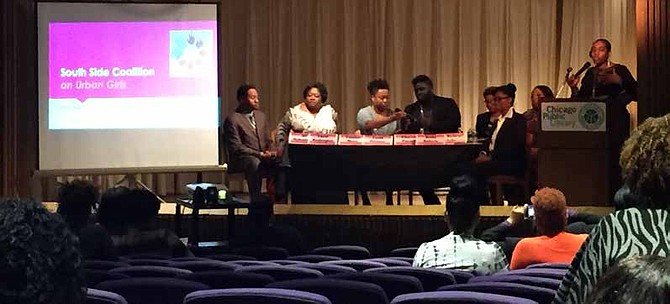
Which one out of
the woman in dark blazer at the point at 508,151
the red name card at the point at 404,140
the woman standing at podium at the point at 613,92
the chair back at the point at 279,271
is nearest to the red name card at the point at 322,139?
the red name card at the point at 404,140

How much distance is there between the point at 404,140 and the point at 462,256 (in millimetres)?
4087

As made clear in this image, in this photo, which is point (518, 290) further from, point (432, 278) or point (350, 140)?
point (350, 140)

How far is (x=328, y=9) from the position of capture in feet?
40.3

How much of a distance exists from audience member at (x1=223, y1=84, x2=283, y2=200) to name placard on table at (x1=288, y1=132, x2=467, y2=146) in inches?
28.2

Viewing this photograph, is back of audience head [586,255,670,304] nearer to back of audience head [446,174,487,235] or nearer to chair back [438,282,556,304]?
chair back [438,282,556,304]

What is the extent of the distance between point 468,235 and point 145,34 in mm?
5910

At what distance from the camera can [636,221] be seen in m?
1.96

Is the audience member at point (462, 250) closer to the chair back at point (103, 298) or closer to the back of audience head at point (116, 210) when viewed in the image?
the back of audience head at point (116, 210)

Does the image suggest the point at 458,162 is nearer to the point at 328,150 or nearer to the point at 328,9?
the point at 328,150

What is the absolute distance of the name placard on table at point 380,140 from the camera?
26.4 ft

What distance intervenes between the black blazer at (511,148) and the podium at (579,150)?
0.51 meters

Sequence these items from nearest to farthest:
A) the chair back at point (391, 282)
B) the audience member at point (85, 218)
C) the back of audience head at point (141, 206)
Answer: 1. the chair back at point (391, 282)
2. the audience member at point (85, 218)
3. the back of audience head at point (141, 206)

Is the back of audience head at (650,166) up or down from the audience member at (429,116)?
down

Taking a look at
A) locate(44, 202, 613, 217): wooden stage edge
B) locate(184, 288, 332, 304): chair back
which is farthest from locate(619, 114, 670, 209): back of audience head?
locate(44, 202, 613, 217): wooden stage edge
